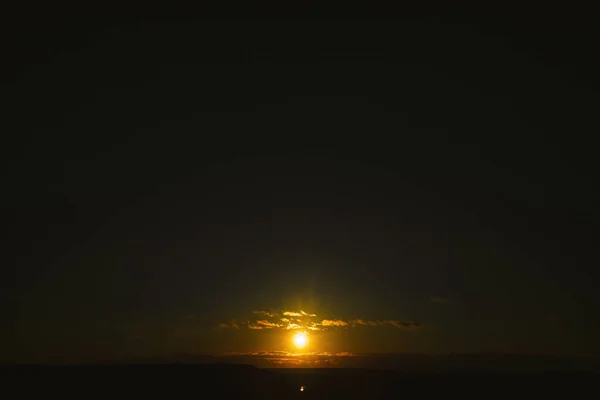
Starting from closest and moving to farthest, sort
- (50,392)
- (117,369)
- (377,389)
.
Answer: (50,392), (117,369), (377,389)

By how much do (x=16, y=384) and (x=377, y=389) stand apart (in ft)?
215

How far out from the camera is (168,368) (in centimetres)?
11644

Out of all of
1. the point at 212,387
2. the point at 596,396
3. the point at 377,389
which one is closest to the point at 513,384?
the point at 596,396

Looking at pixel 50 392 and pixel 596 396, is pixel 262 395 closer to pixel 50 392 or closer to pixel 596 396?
pixel 50 392

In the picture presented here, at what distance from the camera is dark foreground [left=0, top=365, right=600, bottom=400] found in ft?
304

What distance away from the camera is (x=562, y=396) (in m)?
120

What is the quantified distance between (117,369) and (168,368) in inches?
369

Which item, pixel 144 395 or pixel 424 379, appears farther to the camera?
pixel 424 379

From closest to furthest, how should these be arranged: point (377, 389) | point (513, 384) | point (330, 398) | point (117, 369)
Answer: point (330, 398), point (117, 369), point (377, 389), point (513, 384)

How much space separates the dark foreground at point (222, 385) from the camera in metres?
92.8

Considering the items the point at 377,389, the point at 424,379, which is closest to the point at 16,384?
the point at 377,389

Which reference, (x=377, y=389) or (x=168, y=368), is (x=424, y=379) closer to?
(x=377, y=389)

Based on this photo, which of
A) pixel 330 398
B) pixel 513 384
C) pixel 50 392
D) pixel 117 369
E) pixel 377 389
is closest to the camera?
pixel 50 392

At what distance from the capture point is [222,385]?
4092 inches
